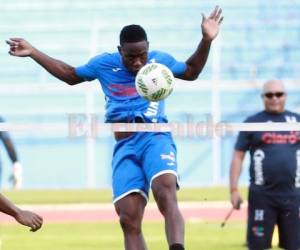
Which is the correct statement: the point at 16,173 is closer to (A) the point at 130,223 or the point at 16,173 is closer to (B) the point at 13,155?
(B) the point at 13,155

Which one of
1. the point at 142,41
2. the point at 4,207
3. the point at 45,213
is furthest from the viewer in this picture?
the point at 45,213

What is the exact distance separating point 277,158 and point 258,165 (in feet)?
0.59

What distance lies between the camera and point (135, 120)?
763 centimetres

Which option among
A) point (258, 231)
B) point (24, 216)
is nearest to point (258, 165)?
point (258, 231)

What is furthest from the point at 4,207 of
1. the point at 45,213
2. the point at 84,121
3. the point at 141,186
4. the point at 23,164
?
the point at 23,164

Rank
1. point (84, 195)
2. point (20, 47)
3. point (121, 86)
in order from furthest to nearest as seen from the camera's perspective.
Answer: point (84, 195) < point (20, 47) < point (121, 86)

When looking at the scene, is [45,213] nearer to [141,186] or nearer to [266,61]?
[141,186]

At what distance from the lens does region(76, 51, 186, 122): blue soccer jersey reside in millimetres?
7680

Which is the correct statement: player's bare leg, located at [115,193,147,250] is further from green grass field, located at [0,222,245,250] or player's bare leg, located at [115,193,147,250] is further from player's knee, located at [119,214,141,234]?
green grass field, located at [0,222,245,250]

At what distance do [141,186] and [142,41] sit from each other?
104 cm

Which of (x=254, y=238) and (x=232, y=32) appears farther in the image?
(x=232, y=32)

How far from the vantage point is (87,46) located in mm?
25641

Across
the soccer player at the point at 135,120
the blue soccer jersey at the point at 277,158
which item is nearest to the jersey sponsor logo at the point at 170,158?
the soccer player at the point at 135,120

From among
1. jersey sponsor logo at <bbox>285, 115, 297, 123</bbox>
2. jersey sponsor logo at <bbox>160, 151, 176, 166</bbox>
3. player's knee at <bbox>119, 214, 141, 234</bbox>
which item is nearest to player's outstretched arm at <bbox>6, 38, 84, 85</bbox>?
jersey sponsor logo at <bbox>160, 151, 176, 166</bbox>
